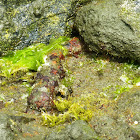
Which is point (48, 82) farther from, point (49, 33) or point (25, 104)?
point (49, 33)

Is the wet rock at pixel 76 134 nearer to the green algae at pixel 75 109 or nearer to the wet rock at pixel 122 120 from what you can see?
the wet rock at pixel 122 120

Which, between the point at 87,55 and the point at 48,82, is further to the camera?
the point at 87,55

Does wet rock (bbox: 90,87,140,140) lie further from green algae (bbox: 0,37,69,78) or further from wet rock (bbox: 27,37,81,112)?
green algae (bbox: 0,37,69,78)

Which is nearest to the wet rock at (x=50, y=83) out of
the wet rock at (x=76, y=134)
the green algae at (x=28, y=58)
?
the green algae at (x=28, y=58)

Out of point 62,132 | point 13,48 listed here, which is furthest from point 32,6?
point 62,132

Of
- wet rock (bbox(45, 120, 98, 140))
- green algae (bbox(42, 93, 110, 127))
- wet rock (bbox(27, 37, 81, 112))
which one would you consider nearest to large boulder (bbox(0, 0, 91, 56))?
wet rock (bbox(27, 37, 81, 112))

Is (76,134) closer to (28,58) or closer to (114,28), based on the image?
(114,28)

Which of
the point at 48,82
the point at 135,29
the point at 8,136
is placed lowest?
the point at 48,82
